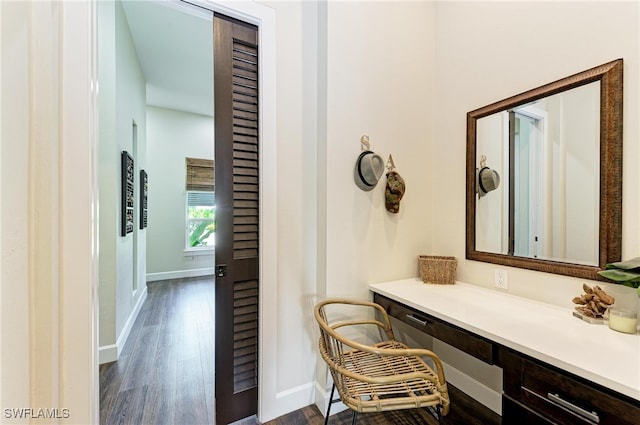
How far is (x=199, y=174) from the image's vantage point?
5352 mm

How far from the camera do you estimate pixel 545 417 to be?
3.13 feet

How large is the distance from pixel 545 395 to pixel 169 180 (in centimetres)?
563

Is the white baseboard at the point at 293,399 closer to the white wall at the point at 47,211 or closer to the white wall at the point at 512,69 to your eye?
the white wall at the point at 47,211

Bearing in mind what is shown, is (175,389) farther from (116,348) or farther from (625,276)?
(625,276)

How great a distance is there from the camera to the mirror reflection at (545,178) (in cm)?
132

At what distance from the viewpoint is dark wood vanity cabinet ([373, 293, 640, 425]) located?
802 millimetres

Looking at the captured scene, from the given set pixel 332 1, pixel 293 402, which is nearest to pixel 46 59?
pixel 332 1

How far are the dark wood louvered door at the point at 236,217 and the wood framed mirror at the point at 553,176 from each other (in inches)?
56.5

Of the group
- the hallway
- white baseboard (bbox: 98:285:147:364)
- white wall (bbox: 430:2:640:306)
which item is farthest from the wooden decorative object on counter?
A: white baseboard (bbox: 98:285:147:364)

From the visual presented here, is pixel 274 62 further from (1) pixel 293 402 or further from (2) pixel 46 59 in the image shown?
A: (1) pixel 293 402

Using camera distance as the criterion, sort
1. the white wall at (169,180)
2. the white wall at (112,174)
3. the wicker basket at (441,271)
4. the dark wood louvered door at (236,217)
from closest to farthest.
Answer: the dark wood louvered door at (236,217) → the wicker basket at (441,271) → the white wall at (112,174) → the white wall at (169,180)

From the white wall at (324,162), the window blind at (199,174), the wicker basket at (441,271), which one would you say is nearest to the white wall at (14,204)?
the white wall at (324,162)

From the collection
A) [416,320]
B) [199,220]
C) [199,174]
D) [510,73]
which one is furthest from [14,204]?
[199,220]

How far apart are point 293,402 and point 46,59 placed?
2.12 m
